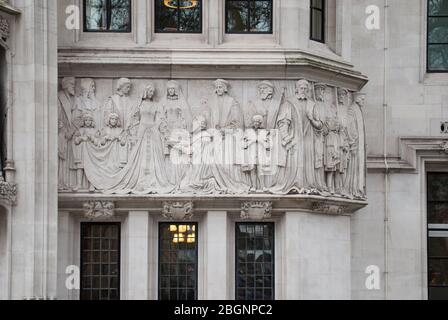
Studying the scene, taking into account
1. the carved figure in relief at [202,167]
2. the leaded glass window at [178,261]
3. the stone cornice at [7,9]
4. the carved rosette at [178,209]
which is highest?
the stone cornice at [7,9]

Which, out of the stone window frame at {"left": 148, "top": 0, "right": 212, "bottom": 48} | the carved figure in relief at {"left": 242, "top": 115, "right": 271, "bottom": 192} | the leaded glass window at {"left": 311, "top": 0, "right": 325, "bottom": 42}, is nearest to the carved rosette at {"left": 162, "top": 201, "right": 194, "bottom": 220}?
the carved figure in relief at {"left": 242, "top": 115, "right": 271, "bottom": 192}

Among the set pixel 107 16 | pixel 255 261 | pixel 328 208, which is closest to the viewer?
pixel 328 208

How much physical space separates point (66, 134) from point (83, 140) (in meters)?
0.36

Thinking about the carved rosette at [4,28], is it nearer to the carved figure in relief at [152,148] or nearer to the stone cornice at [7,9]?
the stone cornice at [7,9]

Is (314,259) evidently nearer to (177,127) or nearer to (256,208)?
(256,208)

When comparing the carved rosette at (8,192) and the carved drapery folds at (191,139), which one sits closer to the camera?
the carved rosette at (8,192)

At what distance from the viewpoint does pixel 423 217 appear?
48.2 meters

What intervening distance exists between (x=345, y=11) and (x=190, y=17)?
131 inches

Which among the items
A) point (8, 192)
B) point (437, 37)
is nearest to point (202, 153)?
point (8, 192)

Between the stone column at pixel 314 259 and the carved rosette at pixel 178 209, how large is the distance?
1948mm

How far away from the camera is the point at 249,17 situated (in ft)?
155

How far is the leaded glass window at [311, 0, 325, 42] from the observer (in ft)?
156

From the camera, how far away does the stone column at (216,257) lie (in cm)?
4609

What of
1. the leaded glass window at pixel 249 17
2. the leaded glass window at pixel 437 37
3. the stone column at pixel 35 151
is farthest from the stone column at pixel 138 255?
the leaded glass window at pixel 437 37
